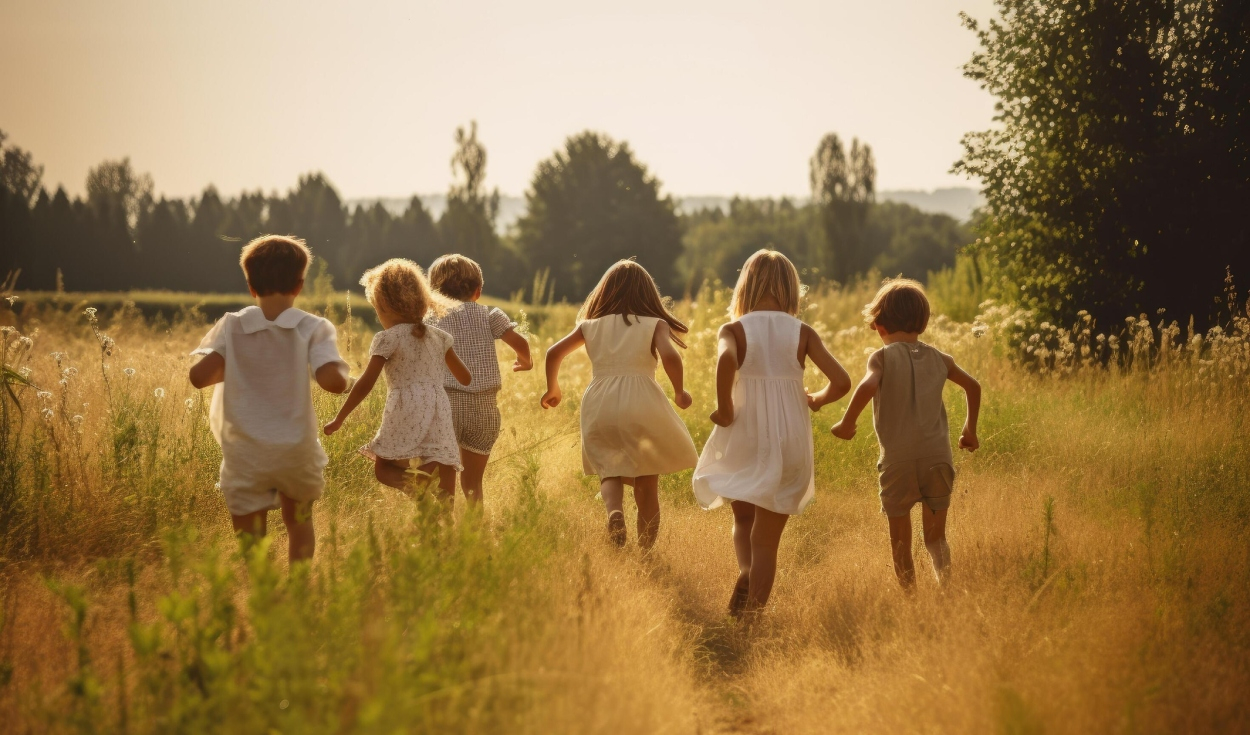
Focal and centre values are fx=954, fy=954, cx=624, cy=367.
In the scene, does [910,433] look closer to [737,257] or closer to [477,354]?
[477,354]

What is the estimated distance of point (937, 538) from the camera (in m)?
4.77

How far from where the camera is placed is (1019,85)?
11.0m

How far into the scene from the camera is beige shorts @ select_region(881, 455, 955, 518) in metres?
4.60

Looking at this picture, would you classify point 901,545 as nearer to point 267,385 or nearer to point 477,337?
point 477,337

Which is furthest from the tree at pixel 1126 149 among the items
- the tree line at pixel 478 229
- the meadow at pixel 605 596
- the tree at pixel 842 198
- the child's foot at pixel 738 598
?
the tree at pixel 842 198

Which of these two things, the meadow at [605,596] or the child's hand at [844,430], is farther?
the child's hand at [844,430]

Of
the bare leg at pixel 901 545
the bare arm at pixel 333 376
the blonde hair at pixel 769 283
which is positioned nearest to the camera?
the bare arm at pixel 333 376

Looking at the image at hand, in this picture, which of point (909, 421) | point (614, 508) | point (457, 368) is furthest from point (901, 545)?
point (457, 368)

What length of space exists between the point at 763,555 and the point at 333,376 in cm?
215

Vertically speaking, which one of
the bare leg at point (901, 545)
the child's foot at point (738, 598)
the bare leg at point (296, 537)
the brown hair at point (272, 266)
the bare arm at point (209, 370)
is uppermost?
the brown hair at point (272, 266)

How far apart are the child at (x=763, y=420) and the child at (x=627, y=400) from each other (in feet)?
1.81

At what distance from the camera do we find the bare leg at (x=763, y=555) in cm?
454

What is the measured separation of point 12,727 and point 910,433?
374cm

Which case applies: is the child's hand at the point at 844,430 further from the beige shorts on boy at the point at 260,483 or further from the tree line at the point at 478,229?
the tree line at the point at 478,229
